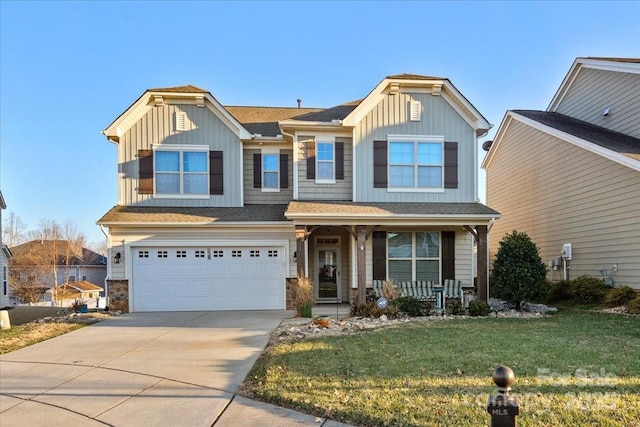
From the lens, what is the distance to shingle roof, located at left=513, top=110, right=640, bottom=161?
450 inches

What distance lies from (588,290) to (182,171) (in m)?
12.5

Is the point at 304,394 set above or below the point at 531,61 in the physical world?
below

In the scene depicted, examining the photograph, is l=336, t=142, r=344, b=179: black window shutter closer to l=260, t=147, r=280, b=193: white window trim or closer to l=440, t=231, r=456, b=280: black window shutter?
l=260, t=147, r=280, b=193: white window trim

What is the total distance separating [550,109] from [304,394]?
1754 cm

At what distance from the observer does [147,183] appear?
13.3 m

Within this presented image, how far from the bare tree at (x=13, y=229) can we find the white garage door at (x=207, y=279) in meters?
32.0

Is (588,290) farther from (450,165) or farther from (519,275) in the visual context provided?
(450,165)

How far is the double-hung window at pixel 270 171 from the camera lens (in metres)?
14.0

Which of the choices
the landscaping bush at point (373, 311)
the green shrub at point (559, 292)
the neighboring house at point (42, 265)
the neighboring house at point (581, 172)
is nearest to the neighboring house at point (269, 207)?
the landscaping bush at point (373, 311)

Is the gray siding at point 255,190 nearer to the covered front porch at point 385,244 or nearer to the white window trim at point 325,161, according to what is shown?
the white window trim at point 325,161

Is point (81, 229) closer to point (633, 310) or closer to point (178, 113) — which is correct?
point (178, 113)

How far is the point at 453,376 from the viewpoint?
5.18 meters

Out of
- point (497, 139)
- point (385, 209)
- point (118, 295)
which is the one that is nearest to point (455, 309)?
point (385, 209)

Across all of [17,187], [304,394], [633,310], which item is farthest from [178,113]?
[17,187]
